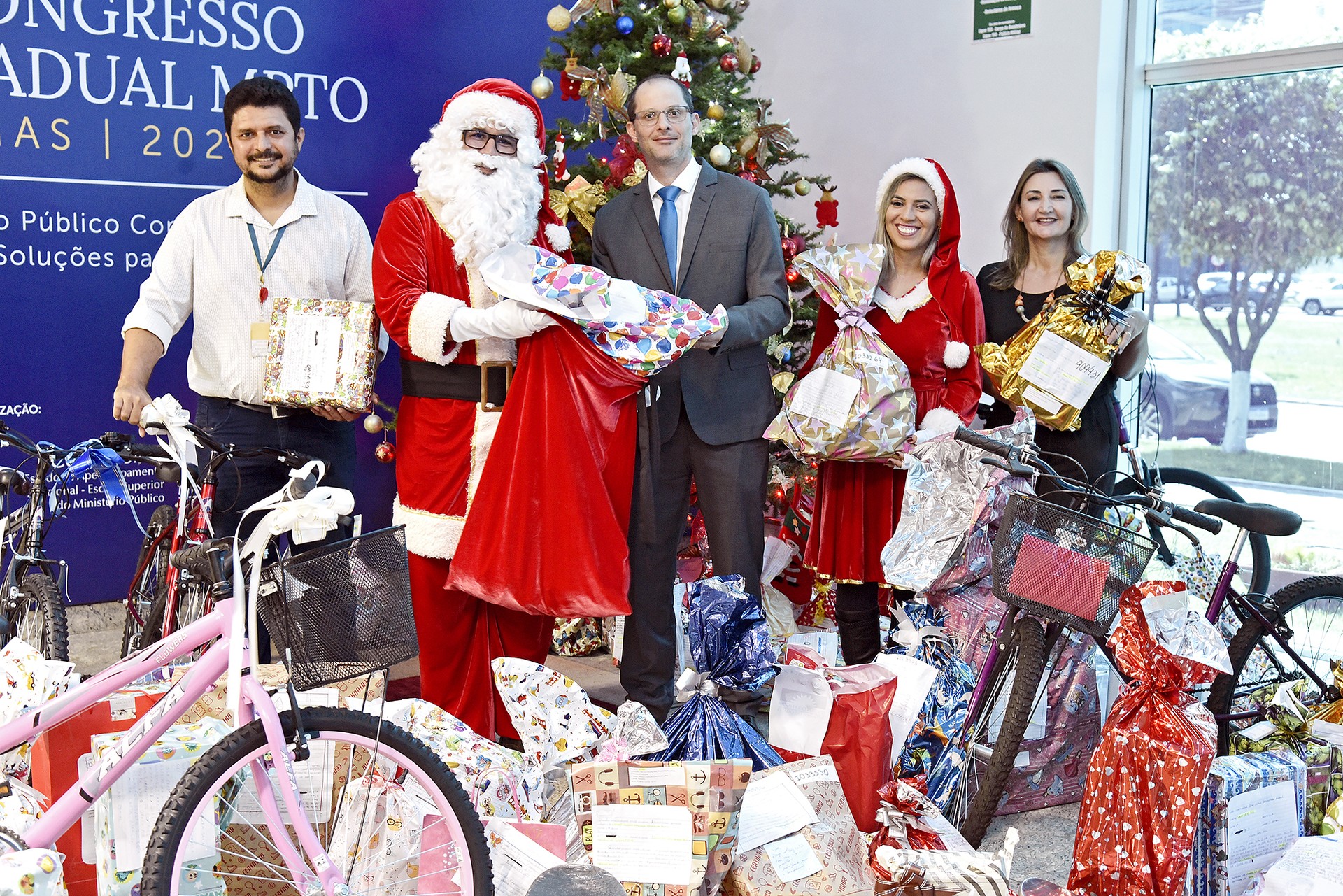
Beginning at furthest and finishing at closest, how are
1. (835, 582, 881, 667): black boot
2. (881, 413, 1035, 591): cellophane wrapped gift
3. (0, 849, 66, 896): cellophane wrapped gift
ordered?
(835, 582, 881, 667): black boot, (881, 413, 1035, 591): cellophane wrapped gift, (0, 849, 66, 896): cellophane wrapped gift

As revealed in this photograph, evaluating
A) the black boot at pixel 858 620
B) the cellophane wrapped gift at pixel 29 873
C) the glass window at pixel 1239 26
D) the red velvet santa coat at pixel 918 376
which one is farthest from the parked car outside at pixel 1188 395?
the cellophane wrapped gift at pixel 29 873

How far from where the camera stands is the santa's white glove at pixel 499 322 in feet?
9.10

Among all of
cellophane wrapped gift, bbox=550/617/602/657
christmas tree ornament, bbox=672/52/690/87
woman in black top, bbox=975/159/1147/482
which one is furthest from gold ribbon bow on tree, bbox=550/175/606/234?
cellophane wrapped gift, bbox=550/617/602/657

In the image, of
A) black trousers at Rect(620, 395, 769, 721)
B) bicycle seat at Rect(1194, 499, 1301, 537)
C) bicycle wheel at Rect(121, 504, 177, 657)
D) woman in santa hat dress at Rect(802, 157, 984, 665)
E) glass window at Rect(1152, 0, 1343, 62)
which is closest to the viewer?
bicycle seat at Rect(1194, 499, 1301, 537)

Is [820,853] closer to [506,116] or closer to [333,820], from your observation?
[333,820]

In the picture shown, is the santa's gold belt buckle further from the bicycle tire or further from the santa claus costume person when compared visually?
the bicycle tire

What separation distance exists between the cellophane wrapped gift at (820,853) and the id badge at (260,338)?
5.88 feet

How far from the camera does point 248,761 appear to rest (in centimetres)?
184

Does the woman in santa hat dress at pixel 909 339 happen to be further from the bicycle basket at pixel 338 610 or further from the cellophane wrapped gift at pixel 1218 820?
the bicycle basket at pixel 338 610

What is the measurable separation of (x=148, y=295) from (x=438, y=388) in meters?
0.90

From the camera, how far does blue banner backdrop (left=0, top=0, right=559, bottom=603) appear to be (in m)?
4.14

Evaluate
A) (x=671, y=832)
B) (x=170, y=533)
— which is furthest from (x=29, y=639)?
(x=671, y=832)

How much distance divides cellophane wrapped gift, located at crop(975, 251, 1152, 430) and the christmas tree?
95 cm

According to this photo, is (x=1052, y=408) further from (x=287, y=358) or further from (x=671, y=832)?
(x=287, y=358)
